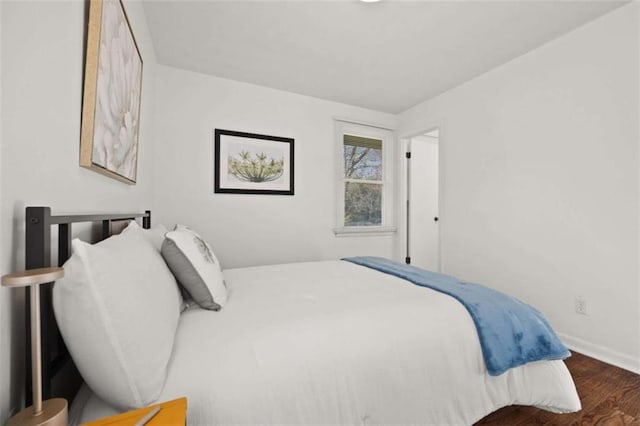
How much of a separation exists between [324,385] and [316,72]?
2845mm

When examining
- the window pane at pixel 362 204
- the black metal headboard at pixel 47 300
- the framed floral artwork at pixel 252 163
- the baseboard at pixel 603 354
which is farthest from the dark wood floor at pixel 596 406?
the framed floral artwork at pixel 252 163

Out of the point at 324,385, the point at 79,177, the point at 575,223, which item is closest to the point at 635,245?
the point at 575,223

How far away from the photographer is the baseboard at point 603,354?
1933mm

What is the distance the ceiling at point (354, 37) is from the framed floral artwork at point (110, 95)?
2.60ft

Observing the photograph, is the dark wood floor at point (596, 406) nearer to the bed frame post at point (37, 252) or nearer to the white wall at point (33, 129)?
the bed frame post at point (37, 252)

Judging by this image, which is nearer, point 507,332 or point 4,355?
point 4,355

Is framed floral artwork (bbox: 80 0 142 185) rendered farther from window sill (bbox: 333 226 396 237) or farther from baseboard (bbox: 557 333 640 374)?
baseboard (bbox: 557 333 640 374)

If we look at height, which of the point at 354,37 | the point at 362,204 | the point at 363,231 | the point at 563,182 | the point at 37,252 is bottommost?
the point at 363,231

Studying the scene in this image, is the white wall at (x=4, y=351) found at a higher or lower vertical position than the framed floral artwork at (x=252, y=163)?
lower

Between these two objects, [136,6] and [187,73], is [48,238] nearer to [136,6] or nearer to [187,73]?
[136,6]

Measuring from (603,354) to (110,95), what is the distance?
350 centimetres

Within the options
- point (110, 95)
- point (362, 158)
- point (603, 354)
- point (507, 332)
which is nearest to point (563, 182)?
point (603, 354)

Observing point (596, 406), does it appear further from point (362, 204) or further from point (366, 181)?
point (366, 181)

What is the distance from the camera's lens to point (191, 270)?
1226mm
